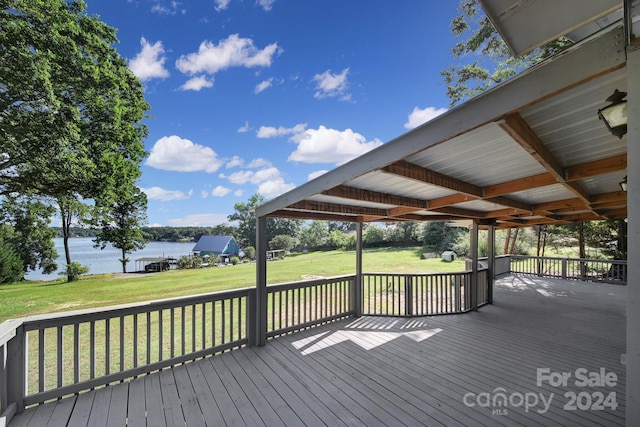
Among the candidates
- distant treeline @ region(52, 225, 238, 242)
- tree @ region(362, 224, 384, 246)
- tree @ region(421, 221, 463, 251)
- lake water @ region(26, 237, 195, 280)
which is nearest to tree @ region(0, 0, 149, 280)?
lake water @ region(26, 237, 195, 280)

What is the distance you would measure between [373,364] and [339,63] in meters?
15.5

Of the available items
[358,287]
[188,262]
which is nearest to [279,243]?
[188,262]

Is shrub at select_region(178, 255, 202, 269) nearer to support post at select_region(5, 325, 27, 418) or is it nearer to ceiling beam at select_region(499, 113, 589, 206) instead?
support post at select_region(5, 325, 27, 418)

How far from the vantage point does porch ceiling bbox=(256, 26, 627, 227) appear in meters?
1.40

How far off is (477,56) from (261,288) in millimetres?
11726

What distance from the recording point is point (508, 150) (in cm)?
252

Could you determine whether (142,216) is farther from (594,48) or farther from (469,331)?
(594,48)

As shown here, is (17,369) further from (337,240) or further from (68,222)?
(337,240)

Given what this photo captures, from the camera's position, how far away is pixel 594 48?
4.22 feet

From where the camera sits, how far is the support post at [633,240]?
1.18m

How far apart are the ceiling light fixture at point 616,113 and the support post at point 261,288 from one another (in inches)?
146

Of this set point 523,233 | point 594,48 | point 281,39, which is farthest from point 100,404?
point 523,233

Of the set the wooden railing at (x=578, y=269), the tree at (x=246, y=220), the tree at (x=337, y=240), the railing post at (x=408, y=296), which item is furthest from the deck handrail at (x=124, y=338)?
the tree at (x=246, y=220)

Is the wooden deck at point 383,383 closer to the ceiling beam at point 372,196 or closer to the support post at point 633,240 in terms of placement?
the support post at point 633,240
